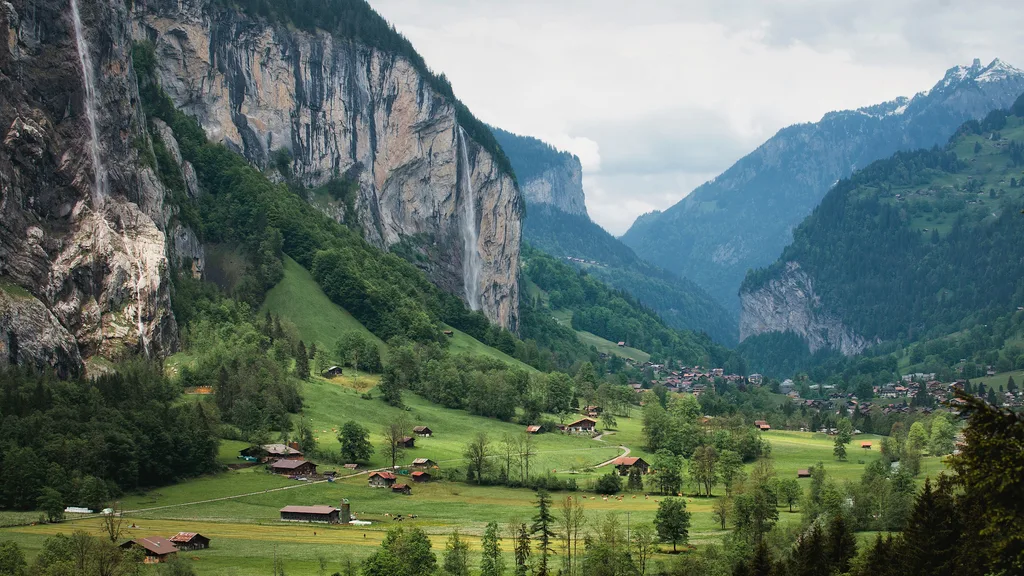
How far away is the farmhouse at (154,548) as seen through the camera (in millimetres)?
77831

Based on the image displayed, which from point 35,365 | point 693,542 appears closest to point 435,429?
point 35,365

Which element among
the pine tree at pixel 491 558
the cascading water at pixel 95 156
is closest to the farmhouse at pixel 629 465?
the pine tree at pixel 491 558

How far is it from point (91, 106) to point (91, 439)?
68.7 meters

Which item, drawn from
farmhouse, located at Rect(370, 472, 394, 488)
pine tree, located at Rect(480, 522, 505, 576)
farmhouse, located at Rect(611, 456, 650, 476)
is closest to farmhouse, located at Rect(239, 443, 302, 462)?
farmhouse, located at Rect(370, 472, 394, 488)

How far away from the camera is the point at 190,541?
82.6 meters

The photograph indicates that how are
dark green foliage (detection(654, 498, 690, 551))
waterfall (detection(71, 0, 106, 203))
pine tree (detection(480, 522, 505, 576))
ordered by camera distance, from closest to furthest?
pine tree (detection(480, 522, 505, 576)) → dark green foliage (detection(654, 498, 690, 551)) → waterfall (detection(71, 0, 106, 203))

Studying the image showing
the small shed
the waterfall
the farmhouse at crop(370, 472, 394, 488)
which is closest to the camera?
the farmhouse at crop(370, 472, 394, 488)

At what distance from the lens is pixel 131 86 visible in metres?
176

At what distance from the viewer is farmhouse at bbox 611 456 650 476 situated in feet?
423

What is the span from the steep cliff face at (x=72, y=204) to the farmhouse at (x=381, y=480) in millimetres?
45193

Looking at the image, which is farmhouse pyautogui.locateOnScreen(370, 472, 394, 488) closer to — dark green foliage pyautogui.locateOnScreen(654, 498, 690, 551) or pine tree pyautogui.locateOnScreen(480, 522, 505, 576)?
pine tree pyautogui.locateOnScreen(480, 522, 505, 576)

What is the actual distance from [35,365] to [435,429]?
5171cm

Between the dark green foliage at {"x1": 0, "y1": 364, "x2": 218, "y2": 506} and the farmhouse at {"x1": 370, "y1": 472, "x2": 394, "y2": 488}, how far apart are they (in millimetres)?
17509

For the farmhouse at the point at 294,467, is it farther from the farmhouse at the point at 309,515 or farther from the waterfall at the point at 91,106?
the waterfall at the point at 91,106
